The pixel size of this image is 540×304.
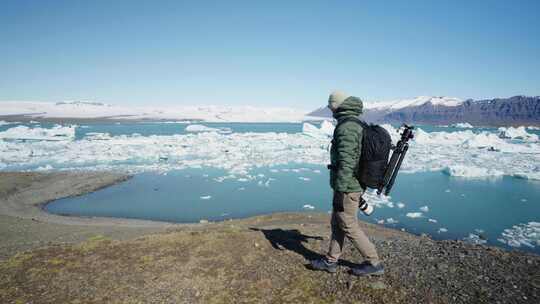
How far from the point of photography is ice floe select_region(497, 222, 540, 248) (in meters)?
9.79

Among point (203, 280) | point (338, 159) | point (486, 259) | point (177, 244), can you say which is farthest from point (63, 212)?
point (486, 259)

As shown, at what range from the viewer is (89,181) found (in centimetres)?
1758

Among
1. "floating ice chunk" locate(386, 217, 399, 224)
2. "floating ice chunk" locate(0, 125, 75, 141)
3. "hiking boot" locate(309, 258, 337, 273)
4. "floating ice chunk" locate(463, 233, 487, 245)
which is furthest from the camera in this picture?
"floating ice chunk" locate(0, 125, 75, 141)

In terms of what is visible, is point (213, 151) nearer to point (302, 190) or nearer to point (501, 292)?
point (302, 190)

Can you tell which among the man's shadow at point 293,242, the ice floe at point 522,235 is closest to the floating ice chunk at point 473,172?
the ice floe at point 522,235

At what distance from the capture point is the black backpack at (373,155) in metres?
3.49

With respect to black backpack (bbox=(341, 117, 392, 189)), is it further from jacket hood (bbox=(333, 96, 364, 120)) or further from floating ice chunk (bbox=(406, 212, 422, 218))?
floating ice chunk (bbox=(406, 212, 422, 218))

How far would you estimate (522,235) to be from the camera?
34.4 ft

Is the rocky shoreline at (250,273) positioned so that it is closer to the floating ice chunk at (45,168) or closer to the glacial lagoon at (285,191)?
the glacial lagoon at (285,191)

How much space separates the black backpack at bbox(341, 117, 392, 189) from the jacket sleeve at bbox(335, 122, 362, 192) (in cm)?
7

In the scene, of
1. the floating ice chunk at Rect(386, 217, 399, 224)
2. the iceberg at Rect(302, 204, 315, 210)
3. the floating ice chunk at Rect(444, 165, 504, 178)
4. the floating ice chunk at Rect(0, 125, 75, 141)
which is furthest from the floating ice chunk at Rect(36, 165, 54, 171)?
the floating ice chunk at Rect(444, 165, 504, 178)

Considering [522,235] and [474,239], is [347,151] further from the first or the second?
[522,235]

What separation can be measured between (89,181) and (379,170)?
58.5 feet

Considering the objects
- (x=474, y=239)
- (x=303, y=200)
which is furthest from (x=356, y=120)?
(x=303, y=200)
